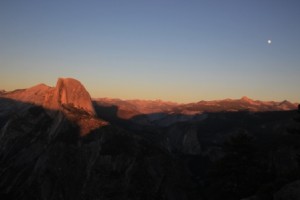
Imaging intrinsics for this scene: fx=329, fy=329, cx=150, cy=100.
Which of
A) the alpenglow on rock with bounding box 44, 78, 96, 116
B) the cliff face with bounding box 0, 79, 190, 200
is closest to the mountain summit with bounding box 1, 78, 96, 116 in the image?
the alpenglow on rock with bounding box 44, 78, 96, 116

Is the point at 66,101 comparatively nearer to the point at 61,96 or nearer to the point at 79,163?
the point at 61,96

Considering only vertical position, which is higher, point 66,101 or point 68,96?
point 68,96

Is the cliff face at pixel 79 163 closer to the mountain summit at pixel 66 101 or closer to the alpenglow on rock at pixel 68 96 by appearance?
the mountain summit at pixel 66 101

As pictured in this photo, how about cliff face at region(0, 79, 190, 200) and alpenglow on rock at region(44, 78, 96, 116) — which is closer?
cliff face at region(0, 79, 190, 200)

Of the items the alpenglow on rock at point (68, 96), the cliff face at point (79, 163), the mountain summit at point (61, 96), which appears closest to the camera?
the cliff face at point (79, 163)

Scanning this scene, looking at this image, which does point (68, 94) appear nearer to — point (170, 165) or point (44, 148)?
point (44, 148)

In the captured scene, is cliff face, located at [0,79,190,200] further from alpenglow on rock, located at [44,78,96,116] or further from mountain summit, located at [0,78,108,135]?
alpenglow on rock, located at [44,78,96,116]

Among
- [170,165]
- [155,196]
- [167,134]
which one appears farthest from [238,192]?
[167,134]

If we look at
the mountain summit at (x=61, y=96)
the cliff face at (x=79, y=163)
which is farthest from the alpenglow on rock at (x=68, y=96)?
the cliff face at (x=79, y=163)

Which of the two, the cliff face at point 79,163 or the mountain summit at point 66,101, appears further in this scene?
the mountain summit at point 66,101

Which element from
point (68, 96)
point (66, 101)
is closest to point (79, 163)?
point (66, 101)

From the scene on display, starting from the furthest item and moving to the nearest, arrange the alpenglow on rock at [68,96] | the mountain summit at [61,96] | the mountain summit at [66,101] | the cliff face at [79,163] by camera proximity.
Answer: the mountain summit at [61,96], the alpenglow on rock at [68,96], the mountain summit at [66,101], the cliff face at [79,163]
